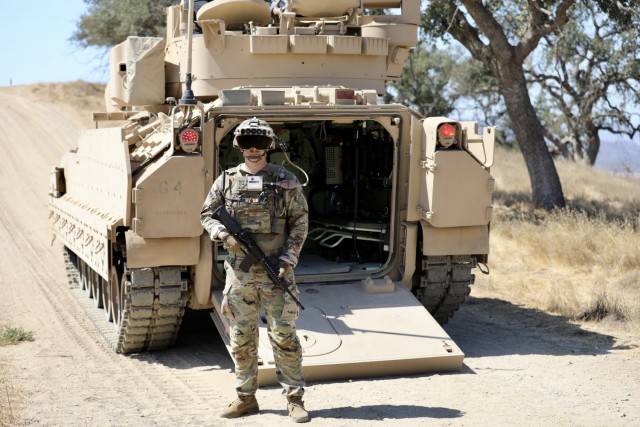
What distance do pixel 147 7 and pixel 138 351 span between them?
20.8m

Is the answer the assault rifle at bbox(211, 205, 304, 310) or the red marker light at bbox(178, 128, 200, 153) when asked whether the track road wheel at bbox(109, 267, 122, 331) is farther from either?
the assault rifle at bbox(211, 205, 304, 310)

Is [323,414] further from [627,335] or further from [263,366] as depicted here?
[627,335]

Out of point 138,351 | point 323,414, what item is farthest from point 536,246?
point 323,414

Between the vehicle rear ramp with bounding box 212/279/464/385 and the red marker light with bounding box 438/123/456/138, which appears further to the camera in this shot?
the red marker light with bounding box 438/123/456/138

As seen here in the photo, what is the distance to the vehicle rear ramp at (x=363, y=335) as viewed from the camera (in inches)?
273

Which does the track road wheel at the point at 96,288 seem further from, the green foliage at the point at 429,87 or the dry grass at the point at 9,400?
the green foliage at the point at 429,87

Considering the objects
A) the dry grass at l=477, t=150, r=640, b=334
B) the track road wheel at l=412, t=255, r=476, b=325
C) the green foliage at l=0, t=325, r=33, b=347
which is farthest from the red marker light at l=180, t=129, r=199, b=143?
the dry grass at l=477, t=150, r=640, b=334

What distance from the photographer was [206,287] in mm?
7645

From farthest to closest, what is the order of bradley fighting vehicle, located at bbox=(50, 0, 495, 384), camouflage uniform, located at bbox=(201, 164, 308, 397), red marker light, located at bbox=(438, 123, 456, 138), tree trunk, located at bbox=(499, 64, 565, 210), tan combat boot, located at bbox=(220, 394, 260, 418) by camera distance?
tree trunk, located at bbox=(499, 64, 565, 210) < red marker light, located at bbox=(438, 123, 456, 138) < bradley fighting vehicle, located at bbox=(50, 0, 495, 384) < tan combat boot, located at bbox=(220, 394, 260, 418) < camouflage uniform, located at bbox=(201, 164, 308, 397)

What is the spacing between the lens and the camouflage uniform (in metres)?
5.89

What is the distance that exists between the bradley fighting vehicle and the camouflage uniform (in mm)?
408

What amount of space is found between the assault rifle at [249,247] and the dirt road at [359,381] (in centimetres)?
91

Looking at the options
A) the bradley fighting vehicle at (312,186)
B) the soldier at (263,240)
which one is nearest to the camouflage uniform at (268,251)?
the soldier at (263,240)

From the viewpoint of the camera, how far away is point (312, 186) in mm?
10383
